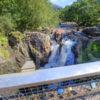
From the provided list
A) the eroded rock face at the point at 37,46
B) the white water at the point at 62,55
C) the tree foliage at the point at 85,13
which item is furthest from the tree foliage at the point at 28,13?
the tree foliage at the point at 85,13

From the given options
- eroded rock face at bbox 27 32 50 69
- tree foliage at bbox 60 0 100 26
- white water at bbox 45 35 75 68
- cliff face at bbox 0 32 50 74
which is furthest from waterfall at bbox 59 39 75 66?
tree foliage at bbox 60 0 100 26

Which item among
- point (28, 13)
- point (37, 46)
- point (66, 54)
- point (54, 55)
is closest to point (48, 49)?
point (37, 46)

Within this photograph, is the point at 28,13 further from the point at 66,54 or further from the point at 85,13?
the point at 85,13

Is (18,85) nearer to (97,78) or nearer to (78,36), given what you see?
(97,78)

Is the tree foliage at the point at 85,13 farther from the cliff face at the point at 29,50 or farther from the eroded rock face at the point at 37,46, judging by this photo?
the eroded rock face at the point at 37,46

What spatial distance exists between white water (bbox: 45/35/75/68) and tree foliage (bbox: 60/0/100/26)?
9233 millimetres

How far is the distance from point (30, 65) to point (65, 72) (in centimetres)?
1242

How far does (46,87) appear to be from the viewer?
1.65 metres

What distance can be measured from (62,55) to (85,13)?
42.4 ft

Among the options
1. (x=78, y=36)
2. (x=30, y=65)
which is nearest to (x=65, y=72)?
(x=30, y=65)

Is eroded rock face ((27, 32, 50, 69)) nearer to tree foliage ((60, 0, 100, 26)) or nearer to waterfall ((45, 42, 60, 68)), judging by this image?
waterfall ((45, 42, 60, 68))

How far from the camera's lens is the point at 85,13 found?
97.7 ft

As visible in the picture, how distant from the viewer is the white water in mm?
17016

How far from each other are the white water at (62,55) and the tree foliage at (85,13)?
363 inches
